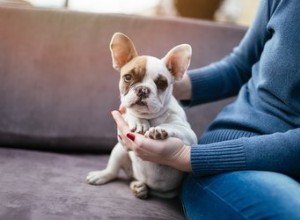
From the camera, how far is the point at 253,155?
990 millimetres

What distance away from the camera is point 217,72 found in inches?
52.9

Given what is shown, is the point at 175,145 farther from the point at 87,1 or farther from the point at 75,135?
the point at 87,1

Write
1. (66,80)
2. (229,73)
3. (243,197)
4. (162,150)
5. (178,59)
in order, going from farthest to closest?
1. (66,80)
2. (229,73)
3. (178,59)
4. (162,150)
5. (243,197)

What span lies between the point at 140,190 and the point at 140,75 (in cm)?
31

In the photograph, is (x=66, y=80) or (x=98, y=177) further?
(x=66, y=80)

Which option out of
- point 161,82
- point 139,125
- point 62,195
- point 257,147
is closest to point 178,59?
point 161,82

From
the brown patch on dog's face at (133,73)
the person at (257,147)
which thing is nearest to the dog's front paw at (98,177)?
the person at (257,147)

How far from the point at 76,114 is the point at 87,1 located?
764 millimetres

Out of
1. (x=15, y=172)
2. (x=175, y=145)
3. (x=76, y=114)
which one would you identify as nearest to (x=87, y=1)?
(x=76, y=114)

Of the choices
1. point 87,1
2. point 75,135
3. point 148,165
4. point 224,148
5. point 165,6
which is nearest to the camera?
point 224,148

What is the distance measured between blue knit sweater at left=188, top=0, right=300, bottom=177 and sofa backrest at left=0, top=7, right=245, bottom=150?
0.82ft

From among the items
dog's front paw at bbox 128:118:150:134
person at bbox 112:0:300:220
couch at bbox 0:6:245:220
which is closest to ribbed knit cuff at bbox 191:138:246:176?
person at bbox 112:0:300:220

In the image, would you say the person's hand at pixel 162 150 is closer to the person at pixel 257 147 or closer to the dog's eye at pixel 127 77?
the person at pixel 257 147

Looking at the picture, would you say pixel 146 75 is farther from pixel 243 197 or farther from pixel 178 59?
pixel 243 197
